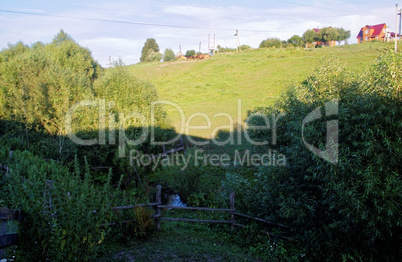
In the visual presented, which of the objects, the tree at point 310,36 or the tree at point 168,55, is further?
the tree at point 168,55

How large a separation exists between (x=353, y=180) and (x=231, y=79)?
27.9 metres

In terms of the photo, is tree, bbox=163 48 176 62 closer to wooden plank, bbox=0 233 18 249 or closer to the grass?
the grass

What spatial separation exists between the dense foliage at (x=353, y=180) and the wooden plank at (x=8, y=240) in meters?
5.33

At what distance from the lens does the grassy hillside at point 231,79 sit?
24.9 metres

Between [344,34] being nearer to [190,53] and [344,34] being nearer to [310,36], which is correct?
[310,36]

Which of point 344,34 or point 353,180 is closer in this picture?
point 353,180

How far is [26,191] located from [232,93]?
2586 cm

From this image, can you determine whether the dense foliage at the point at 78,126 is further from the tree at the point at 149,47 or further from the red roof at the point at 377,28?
the red roof at the point at 377,28

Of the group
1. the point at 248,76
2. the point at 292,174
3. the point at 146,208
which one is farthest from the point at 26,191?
the point at 248,76

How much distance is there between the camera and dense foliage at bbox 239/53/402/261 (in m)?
6.05

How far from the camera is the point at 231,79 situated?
33500 millimetres

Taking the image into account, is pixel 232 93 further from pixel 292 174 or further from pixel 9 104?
pixel 292 174

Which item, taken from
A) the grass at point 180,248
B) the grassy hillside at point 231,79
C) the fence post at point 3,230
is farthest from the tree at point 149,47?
the fence post at point 3,230

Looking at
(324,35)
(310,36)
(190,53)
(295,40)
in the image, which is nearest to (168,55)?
(190,53)
